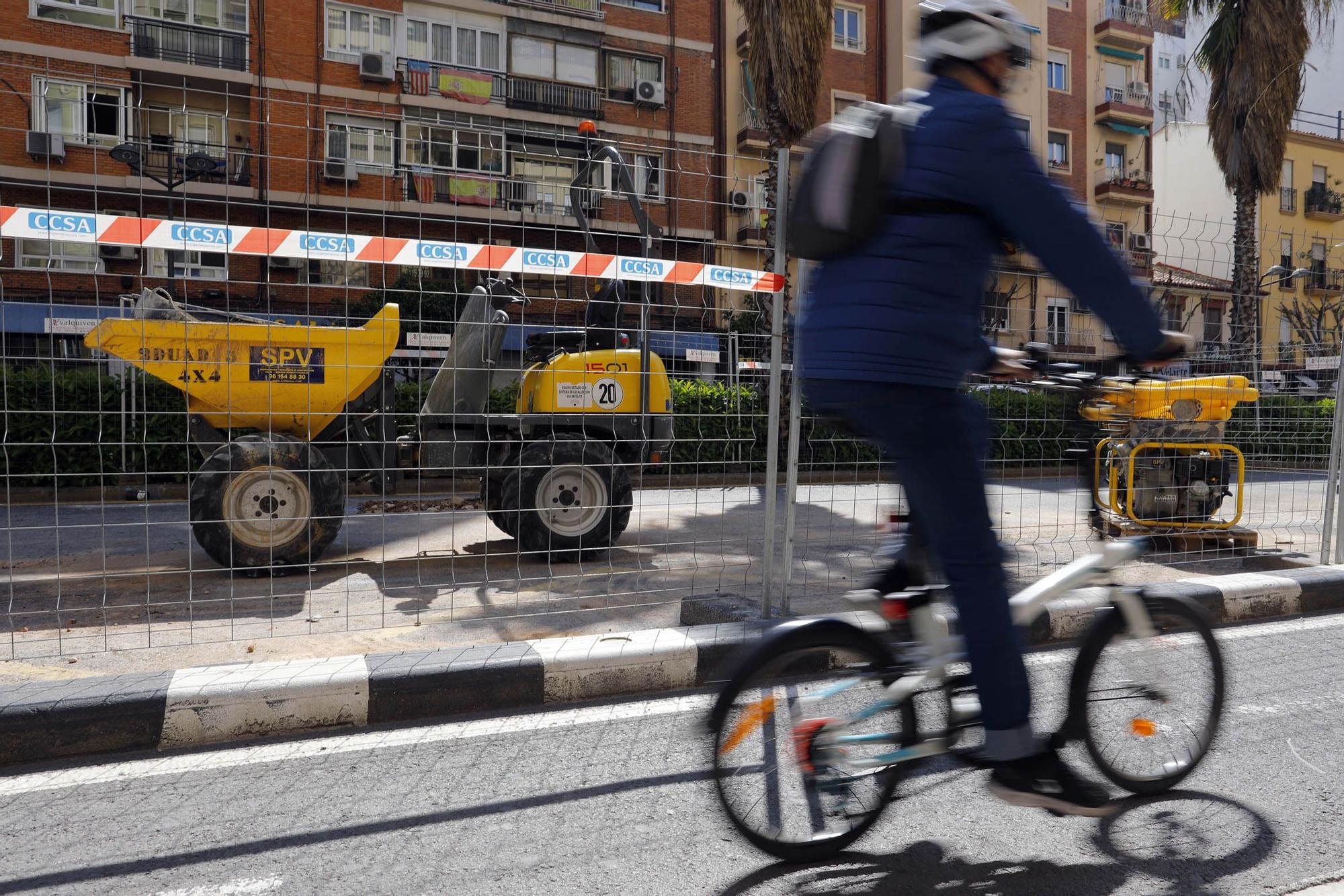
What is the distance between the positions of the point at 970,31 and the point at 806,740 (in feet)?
5.57

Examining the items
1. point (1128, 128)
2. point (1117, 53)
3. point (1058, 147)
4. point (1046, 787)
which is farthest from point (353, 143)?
point (1117, 53)

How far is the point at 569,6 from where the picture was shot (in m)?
27.1

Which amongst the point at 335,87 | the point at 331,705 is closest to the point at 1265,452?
the point at 331,705

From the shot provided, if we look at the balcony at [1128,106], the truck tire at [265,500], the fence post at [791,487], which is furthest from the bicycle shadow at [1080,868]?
the balcony at [1128,106]

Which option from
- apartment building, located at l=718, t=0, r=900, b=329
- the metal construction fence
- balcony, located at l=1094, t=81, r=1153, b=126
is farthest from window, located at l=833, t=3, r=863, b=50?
the metal construction fence

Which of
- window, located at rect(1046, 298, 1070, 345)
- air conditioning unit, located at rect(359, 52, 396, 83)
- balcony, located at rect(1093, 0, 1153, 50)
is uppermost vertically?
balcony, located at rect(1093, 0, 1153, 50)

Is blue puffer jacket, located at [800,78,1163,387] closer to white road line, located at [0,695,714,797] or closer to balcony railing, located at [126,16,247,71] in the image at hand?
white road line, located at [0,695,714,797]

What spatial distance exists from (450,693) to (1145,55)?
40908mm

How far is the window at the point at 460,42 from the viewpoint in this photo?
25703mm

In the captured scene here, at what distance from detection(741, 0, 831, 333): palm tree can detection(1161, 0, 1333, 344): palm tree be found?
823 cm

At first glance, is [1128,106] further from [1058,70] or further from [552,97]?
[552,97]

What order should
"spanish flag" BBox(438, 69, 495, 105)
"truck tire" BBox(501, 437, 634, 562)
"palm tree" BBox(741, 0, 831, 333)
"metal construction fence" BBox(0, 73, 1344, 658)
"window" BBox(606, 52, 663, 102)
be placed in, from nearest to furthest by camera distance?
"metal construction fence" BBox(0, 73, 1344, 658) < "truck tire" BBox(501, 437, 634, 562) < "palm tree" BBox(741, 0, 831, 333) < "spanish flag" BBox(438, 69, 495, 105) < "window" BBox(606, 52, 663, 102)

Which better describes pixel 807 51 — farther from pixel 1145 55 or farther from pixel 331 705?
pixel 1145 55

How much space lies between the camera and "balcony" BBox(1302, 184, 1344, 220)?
41.8 metres
